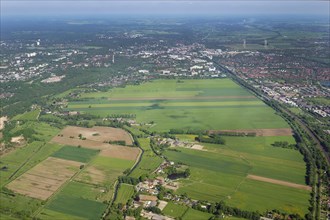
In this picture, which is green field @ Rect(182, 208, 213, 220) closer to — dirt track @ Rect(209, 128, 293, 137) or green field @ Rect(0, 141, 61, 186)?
green field @ Rect(0, 141, 61, 186)

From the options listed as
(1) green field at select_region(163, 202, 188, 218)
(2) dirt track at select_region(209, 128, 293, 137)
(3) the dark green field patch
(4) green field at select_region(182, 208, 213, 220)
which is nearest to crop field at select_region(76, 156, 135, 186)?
(3) the dark green field patch

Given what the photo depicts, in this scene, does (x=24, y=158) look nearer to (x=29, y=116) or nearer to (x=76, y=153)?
(x=76, y=153)

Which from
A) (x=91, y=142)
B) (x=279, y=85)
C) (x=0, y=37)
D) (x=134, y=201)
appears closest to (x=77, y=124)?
(x=91, y=142)

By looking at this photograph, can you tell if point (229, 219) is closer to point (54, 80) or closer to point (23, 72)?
point (54, 80)

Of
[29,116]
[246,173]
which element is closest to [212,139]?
[246,173]

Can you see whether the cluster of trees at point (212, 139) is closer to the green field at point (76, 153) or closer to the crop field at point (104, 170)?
the crop field at point (104, 170)

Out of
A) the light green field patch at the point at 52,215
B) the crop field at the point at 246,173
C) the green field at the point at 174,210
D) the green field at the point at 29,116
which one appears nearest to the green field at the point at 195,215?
the green field at the point at 174,210
